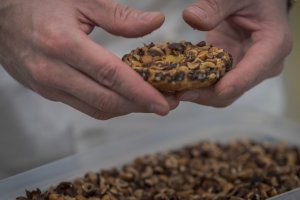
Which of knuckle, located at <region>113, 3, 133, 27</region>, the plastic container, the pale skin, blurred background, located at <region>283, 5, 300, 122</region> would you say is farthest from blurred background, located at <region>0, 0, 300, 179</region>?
knuckle, located at <region>113, 3, 133, 27</region>

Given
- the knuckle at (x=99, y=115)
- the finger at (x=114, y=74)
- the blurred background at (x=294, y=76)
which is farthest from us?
the blurred background at (x=294, y=76)

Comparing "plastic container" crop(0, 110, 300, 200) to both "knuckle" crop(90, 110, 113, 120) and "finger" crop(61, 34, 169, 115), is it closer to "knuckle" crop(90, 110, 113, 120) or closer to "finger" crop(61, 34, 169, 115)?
"knuckle" crop(90, 110, 113, 120)

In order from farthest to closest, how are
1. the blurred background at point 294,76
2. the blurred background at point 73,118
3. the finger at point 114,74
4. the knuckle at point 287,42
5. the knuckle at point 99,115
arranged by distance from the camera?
the blurred background at point 294,76, the blurred background at point 73,118, the knuckle at point 287,42, the knuckle at point 99,115, the finger at point 114,74

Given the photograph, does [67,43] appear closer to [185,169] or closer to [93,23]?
[93,23]

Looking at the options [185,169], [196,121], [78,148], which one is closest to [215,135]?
[196,121]

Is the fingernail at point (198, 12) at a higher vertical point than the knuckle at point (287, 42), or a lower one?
higher

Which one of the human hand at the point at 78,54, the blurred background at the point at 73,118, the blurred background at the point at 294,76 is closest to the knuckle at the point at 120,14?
the human hand at the point at 78,54

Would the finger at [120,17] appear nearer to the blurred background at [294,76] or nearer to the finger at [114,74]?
the finger at [114,74]
